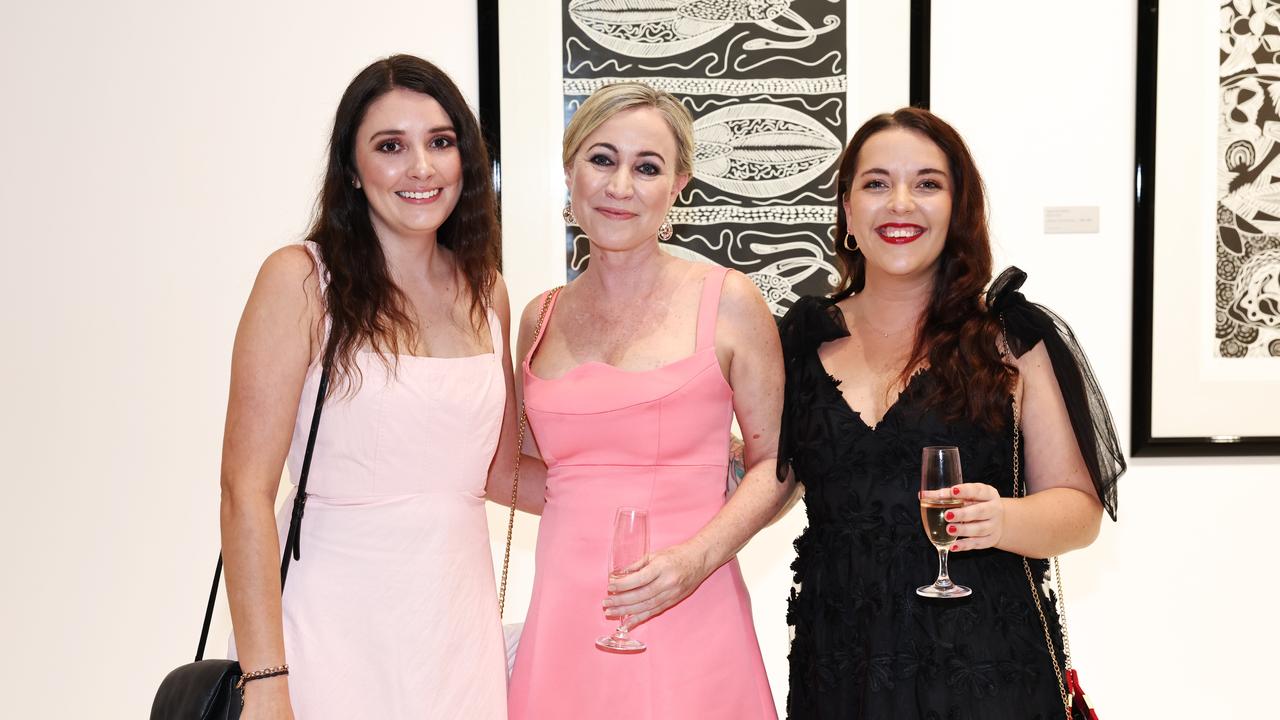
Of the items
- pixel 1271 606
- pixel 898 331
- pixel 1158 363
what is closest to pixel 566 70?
pixel 898 331

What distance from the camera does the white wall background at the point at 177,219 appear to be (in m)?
3.47

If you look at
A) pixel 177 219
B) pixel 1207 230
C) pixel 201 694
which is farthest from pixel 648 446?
pixel 1207 230

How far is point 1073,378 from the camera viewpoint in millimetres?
2043

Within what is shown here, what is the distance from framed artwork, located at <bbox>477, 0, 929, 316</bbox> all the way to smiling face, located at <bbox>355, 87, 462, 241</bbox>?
4.55 feet

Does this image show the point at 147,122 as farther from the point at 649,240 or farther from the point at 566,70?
the point at 649,240

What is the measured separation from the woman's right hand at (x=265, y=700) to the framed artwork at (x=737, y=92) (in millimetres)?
1977

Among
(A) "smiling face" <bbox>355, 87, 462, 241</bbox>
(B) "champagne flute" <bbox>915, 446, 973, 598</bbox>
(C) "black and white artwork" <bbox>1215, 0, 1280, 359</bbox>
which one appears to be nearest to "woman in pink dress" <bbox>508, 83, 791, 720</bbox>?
(A) "smiling face" <bbox>355, 87, 462, 241</bbox>

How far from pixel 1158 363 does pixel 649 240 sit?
2135 mm

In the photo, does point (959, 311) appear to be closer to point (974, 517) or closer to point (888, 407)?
point (888, 407)

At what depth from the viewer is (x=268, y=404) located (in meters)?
1.85

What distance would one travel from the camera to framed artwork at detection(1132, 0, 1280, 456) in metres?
3.49

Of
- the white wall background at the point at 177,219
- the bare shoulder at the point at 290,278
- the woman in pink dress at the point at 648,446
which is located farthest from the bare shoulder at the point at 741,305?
the white wall background at the point at 177,219

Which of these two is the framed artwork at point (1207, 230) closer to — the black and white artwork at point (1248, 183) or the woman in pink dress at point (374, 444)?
the black and white artwork at point (1248, 183)

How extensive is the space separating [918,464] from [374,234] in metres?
1.20
